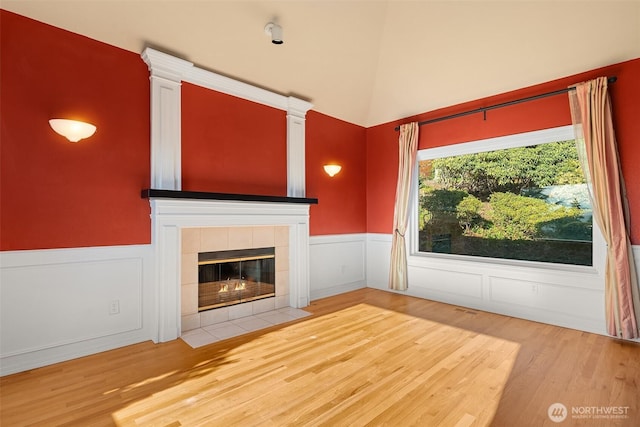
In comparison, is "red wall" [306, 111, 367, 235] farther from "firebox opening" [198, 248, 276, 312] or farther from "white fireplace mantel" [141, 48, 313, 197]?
"white fireplace mantel" [141, 48, 313, 197]

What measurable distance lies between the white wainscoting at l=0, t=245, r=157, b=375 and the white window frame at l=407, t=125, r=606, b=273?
378 cm

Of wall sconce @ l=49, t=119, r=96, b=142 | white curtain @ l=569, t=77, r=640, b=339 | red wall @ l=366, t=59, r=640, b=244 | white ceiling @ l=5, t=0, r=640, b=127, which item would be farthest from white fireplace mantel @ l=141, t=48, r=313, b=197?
white curtain @ l=569, t=77, r=640, b=339

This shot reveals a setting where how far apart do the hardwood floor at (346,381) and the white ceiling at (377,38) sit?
2.98 meters

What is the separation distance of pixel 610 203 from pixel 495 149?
1414mm

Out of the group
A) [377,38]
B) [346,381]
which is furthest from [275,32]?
[346,381]

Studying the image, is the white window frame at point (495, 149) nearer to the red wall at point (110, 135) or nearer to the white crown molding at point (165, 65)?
the red wall at point (110, 135)

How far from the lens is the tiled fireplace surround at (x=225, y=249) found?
Answer: 354cm

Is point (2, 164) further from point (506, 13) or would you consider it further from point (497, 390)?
point (506, 13)

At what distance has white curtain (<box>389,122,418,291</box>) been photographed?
496cm

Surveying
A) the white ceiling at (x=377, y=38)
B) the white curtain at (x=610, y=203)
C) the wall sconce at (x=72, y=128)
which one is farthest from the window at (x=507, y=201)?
the wall sconce at (x=72, y=128)

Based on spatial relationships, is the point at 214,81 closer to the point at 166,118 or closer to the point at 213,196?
the point at 166,118

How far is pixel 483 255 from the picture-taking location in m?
4.46

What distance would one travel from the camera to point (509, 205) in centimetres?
423

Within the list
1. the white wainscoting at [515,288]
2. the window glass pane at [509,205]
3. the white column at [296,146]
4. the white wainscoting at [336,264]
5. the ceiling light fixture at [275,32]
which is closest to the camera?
the ceiling light fixture at [275,32]
